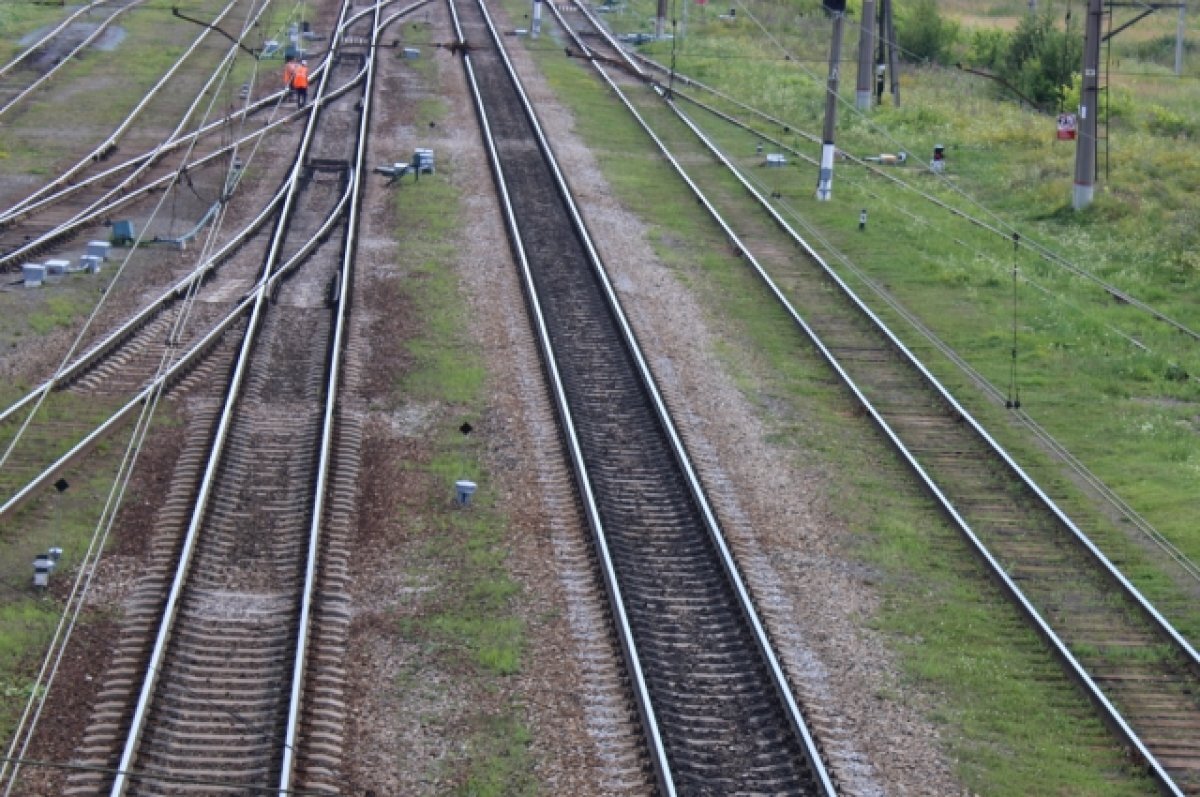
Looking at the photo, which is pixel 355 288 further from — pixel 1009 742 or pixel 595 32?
pixel 595 32

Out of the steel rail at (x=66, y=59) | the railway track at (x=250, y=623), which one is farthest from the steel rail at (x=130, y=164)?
the railway track at (x=250, y=623)

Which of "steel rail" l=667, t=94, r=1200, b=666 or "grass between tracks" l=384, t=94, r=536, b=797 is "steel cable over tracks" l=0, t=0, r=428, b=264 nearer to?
"grass between tracks" l=384, t=94, r=536, b=797

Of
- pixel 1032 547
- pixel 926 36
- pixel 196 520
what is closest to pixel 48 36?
pixel 926 36

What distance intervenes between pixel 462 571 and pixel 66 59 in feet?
108

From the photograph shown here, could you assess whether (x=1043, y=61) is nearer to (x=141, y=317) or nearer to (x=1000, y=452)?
(x=1000, y=452)

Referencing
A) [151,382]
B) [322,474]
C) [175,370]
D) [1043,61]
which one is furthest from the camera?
[1043,61]

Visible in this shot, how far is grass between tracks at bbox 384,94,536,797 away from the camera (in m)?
12.2

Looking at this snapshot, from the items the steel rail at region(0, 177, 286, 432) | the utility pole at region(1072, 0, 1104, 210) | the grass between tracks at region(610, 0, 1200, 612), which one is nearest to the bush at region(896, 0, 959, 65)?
the grass between tracks at region(610, 0, 1200, 612)

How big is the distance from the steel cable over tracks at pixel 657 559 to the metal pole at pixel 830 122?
6930mm

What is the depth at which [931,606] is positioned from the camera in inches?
596

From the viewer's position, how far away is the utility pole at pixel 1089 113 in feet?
97.1

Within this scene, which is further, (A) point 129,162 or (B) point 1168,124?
(B) point 1168,124

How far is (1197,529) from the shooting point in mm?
17266

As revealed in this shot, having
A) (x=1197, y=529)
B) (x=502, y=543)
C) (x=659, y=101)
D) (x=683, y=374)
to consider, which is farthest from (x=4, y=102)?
(x=1197, y=529)
